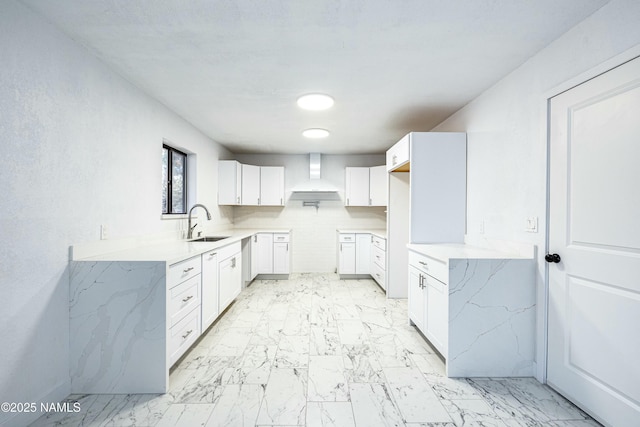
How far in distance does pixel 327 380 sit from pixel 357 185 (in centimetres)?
363

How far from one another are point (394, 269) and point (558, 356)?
6.71 ft

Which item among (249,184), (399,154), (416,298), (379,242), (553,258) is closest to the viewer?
(553,258)

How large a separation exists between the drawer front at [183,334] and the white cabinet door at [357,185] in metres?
3.38

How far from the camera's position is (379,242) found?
432 cm

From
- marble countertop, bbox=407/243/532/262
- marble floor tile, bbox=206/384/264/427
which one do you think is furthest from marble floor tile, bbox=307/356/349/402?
marble countertop, bbox=407/243/532/262

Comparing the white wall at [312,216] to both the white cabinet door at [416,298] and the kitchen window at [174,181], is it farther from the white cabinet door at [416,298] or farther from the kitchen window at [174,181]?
the white cabinet door at [416,298]

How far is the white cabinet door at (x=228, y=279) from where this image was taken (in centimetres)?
299

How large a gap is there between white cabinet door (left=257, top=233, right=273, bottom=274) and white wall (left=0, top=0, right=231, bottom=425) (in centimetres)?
255

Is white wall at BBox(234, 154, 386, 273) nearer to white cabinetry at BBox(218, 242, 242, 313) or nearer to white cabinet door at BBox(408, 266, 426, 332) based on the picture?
white cabinetry at BBox(218, 242, 242, 313)

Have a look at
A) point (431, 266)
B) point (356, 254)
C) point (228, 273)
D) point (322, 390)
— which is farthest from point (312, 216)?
point (322, 390)

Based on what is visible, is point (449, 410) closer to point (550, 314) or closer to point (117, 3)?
point (550, 314)

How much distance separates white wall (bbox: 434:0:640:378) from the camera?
1.52 m

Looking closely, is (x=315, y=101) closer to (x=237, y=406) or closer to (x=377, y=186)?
(x=237, y=406)

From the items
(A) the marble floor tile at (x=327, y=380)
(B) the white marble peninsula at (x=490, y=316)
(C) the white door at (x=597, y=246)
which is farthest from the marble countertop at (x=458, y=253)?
(A) the marble floor tile at (x=327, y=380)
